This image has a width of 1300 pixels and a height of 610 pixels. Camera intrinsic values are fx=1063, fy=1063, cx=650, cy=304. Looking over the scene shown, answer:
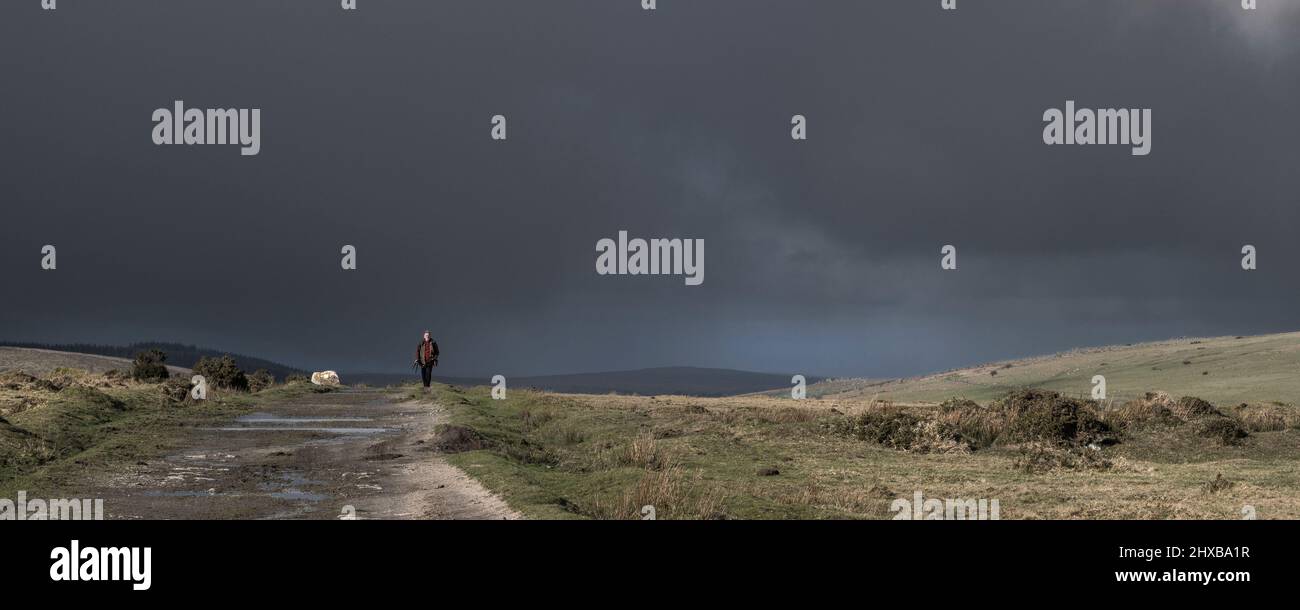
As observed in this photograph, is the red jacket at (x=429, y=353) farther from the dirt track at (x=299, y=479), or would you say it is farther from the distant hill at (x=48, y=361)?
the distant hill at (x=48, y=361)

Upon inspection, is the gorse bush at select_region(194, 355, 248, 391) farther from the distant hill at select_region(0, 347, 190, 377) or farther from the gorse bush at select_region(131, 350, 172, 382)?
the distant hill at select_region(0, 347, 190, 377)

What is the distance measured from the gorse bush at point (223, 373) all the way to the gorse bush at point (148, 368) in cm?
224

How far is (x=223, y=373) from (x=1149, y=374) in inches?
2517

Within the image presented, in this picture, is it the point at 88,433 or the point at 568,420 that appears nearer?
the point at 88,433

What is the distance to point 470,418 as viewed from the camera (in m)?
34.0

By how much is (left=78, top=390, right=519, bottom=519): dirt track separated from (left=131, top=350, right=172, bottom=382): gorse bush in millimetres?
22908

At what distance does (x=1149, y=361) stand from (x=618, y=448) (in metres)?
Answer: 78.3

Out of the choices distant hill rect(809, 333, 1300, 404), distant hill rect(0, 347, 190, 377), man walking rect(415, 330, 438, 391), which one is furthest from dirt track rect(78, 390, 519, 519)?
distant hill rect(0, 347, 190, 377)

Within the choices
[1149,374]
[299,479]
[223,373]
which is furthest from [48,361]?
[1149,374]

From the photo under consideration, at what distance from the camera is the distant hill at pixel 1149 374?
59250mm

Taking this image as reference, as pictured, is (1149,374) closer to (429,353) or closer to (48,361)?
(429,353)

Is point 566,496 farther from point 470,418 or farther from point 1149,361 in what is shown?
point 1149,361

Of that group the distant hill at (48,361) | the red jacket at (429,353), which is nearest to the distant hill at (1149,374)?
the red jacket at (429,353)
